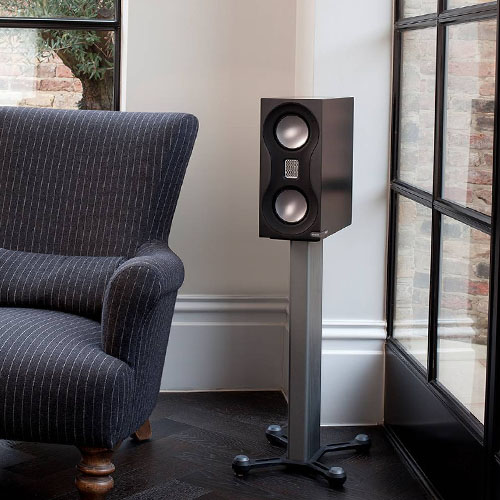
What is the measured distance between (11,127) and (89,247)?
473 millimetres

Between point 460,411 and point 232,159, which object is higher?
point 232,159

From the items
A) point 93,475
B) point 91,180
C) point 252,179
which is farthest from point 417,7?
point 93,475

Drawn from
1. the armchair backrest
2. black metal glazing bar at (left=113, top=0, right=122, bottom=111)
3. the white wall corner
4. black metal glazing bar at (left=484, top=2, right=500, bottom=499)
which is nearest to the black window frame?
black metal glazing bar at (left=484, top=2, right=500, bottom=499)

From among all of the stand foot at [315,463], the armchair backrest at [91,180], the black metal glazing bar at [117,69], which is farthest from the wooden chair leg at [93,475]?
the black metal glazing bar at [117,69]

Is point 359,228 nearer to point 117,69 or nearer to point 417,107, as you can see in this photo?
point 417,107

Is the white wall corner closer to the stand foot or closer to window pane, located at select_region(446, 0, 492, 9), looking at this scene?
window pane, located at select_region(446, 0, 492, 9)

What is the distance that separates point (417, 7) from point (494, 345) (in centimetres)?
120

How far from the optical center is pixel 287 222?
2658mm

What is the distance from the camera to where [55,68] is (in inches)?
144

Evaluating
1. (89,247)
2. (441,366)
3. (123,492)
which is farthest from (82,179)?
(441,366)

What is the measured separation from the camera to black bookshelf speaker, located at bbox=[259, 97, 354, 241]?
259 cm

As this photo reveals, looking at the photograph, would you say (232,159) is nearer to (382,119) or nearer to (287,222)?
(382,119)

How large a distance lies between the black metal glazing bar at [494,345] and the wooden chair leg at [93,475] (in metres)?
0.91

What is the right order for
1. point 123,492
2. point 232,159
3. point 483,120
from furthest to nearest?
point 232,159 < point 123,492 < point 483,120
